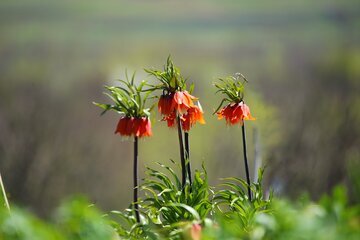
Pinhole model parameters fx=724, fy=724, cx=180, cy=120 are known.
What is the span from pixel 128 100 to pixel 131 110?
3 cm

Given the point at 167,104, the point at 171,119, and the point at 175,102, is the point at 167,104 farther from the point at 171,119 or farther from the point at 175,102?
the point at 171,119

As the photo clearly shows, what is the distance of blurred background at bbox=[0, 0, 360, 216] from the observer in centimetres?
1355

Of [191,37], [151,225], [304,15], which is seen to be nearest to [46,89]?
[191,37]

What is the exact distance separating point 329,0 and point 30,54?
7.68 metres

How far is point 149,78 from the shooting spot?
35.9 ft

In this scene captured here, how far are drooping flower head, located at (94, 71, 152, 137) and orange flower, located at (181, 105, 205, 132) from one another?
0.10 metres

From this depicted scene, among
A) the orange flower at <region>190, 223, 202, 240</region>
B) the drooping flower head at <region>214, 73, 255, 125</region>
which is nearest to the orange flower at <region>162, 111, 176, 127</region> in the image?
the drooping flower head at <region>214, 73, 255, 125</region>

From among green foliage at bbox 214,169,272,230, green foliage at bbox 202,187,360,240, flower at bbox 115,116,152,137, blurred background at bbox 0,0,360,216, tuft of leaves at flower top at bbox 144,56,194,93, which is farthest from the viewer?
blurred background at bbox 0,0,360,216

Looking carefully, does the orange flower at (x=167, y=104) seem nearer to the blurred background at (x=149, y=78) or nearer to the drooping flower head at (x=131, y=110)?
the drooping flower head at (x=131, y=110)

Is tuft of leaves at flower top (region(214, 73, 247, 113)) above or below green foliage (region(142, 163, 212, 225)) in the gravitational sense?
above

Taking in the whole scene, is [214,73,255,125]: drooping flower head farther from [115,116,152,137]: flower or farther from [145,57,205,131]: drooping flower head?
[115,116,152,137]: flower

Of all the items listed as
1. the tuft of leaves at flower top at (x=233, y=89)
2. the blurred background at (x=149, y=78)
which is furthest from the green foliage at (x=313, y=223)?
the blurred background at (x=149, y=78)

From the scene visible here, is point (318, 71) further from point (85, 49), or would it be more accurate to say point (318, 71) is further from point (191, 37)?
point (85, 49)

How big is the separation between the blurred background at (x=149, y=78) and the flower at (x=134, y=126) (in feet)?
26.9
